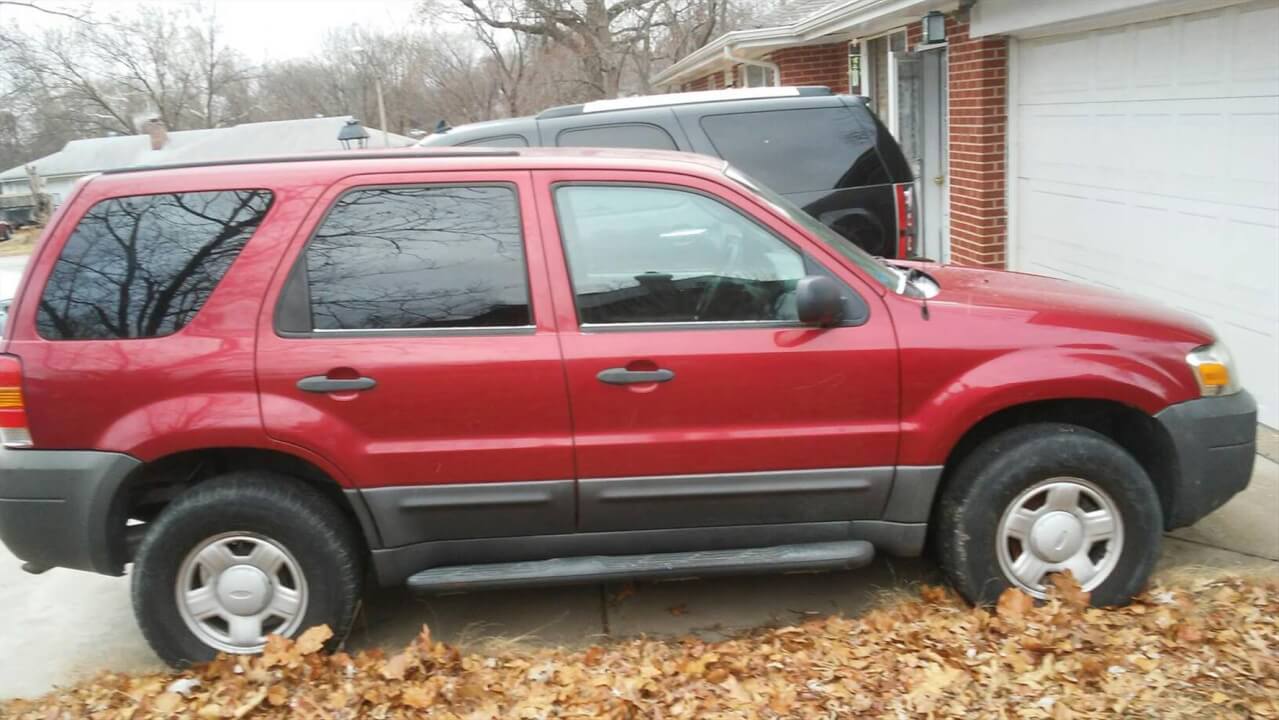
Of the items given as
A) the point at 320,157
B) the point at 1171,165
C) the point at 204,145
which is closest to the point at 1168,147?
the point at 1171,165

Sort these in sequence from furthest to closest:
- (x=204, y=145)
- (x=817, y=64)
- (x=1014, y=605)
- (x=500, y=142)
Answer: (x=204, y=145)
(x=817, y=64)
(x=500, y=142)
(x=1014, y=605)

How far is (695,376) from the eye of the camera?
375 centimetres

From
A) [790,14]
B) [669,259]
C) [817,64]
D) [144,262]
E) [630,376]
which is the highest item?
[790,14]

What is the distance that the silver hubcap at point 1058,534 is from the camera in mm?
3877

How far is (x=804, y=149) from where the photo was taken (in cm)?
710

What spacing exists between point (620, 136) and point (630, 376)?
3792 millimetres

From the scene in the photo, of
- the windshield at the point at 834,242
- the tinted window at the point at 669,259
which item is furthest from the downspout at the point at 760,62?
the tinted window at the point at 669,259

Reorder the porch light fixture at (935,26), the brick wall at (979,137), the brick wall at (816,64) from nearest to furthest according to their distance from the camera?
the brick wall at (979,137)
the porch light fixture at (935,26)
the brick wall at (816,64)

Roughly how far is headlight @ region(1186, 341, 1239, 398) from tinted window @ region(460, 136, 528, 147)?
4.57m

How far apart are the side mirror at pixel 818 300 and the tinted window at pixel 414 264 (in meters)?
0.96

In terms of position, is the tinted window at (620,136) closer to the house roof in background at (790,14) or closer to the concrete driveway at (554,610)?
the concrete driveway at (554,610)

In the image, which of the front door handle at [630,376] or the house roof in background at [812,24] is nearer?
the front door handle at [630,376]

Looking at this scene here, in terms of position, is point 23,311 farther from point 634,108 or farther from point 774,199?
point 634,108

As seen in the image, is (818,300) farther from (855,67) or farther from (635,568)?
(855,67)
